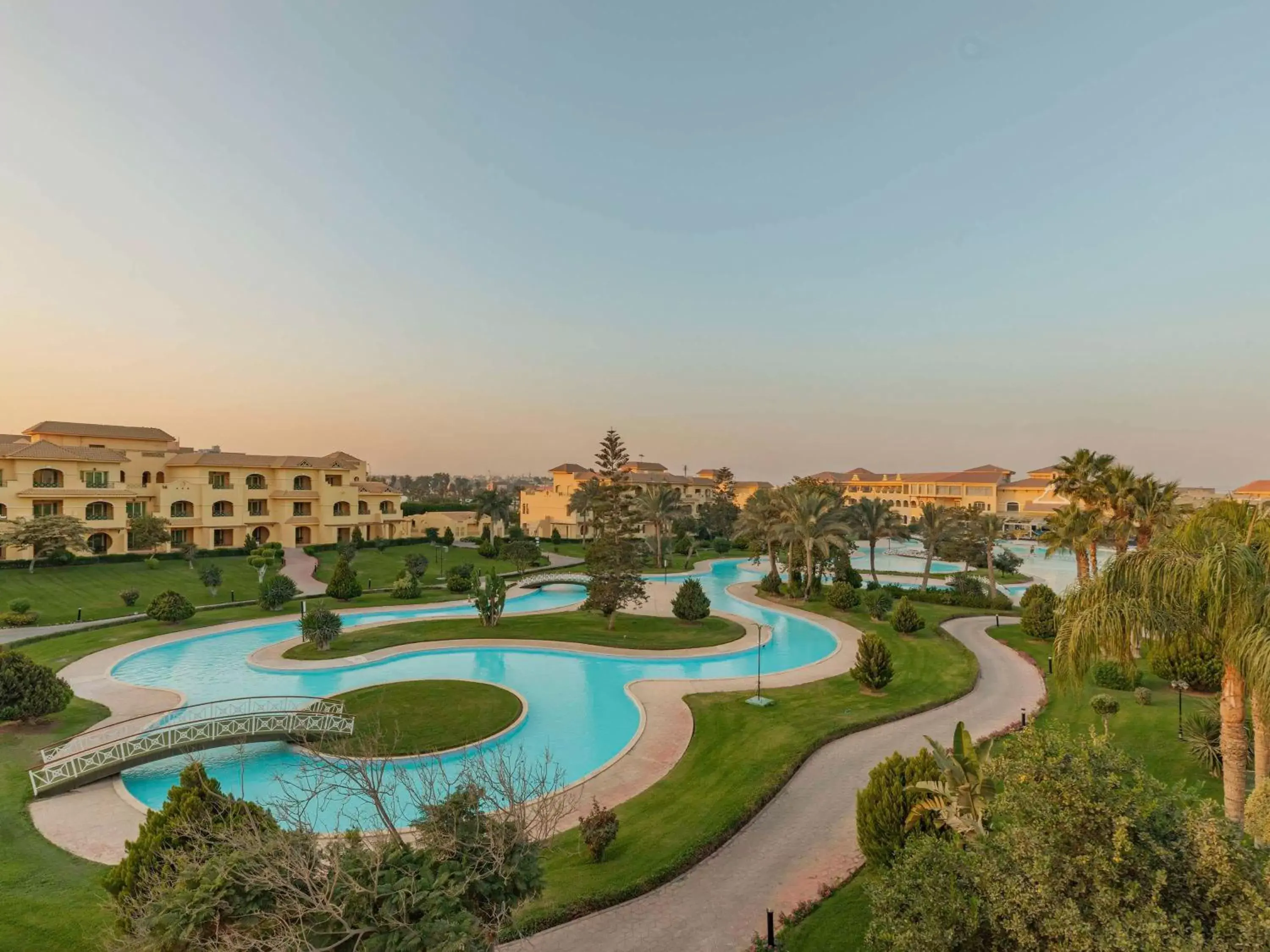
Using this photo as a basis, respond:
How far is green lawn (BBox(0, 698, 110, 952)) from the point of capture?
880 cm

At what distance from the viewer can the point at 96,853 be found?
11.4 meters

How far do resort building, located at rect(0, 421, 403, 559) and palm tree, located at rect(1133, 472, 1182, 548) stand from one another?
56.9 metres

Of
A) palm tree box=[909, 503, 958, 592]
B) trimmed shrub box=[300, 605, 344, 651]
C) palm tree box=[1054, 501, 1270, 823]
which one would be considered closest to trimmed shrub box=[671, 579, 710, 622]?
trimmed shrub box=[300, 605, 344, 651]

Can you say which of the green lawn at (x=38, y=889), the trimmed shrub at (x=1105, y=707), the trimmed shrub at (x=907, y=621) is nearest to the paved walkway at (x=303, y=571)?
the green lawn at (x=38, y=889)

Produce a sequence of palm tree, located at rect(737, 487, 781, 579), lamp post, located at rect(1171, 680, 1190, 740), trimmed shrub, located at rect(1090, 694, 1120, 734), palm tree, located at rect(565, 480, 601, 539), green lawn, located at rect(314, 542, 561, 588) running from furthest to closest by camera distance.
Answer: palm tree, located at rect(565, 480, 601, 539) < green lawn, located at rect(314, 542, 561, 588) < palm tree, located at rect(737, 487, 781, 579) < trimmed shrub, located at rect(1090, 694, 1120, 734) < lamp post, located at rect(1171, 680, 1190, 740)

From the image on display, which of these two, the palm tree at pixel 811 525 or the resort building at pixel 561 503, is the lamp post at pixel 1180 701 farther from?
the resort building at pixel 561 503

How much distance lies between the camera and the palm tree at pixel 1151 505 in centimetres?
2473

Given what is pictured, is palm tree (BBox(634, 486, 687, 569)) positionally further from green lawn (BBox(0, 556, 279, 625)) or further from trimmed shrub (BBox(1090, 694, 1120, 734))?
trimmed shrub (BBox(1090, 694, 1120, 734))

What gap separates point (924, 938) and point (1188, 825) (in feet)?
8.55

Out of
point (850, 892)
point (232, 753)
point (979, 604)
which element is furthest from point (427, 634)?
point (979, 604)

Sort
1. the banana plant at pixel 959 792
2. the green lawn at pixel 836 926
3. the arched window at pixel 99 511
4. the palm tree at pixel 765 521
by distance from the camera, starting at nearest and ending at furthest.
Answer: the green lawn at pixel 836 926 → the banana plant at pixel 959 792 → the palm tree at pixel 765 521 → the arched window at pixel 99 511

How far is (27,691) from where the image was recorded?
52.9 feet

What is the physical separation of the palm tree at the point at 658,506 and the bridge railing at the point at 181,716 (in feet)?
113

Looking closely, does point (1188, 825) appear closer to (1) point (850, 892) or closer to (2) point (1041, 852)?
(2) point (1041, 852)
